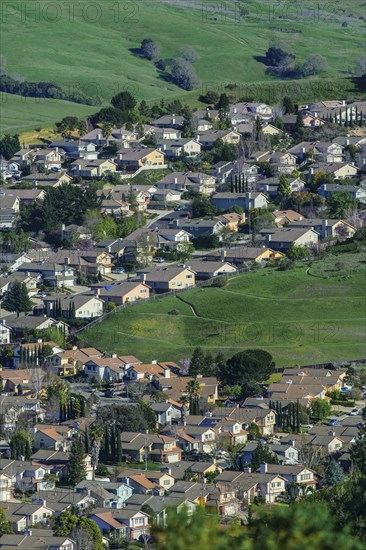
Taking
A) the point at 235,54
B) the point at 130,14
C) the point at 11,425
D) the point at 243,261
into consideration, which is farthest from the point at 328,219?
the point at 130,14

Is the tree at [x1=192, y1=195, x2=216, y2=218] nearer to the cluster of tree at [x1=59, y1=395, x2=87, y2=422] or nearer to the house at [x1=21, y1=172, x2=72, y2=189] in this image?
the house at [x1=21, y1=172, x2=72, y2=189]

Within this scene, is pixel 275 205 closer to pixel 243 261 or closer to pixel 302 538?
pixel 243 261

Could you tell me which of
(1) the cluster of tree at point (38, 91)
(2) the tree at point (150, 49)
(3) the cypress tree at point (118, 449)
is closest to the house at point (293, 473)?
(3) the cypress tree at point (118, 449)

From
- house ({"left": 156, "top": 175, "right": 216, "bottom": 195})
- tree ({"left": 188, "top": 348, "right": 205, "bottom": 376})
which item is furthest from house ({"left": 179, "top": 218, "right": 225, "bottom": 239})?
tree ({"left": 188, "top": 348, "right": 205, "bottom": 376})

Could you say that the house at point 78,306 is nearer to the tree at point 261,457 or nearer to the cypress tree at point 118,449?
the cypress tree at point 118,449

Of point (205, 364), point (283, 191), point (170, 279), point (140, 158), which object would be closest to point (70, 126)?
point (140, 158)

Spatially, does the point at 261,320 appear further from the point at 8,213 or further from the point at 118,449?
the point at 8,213
